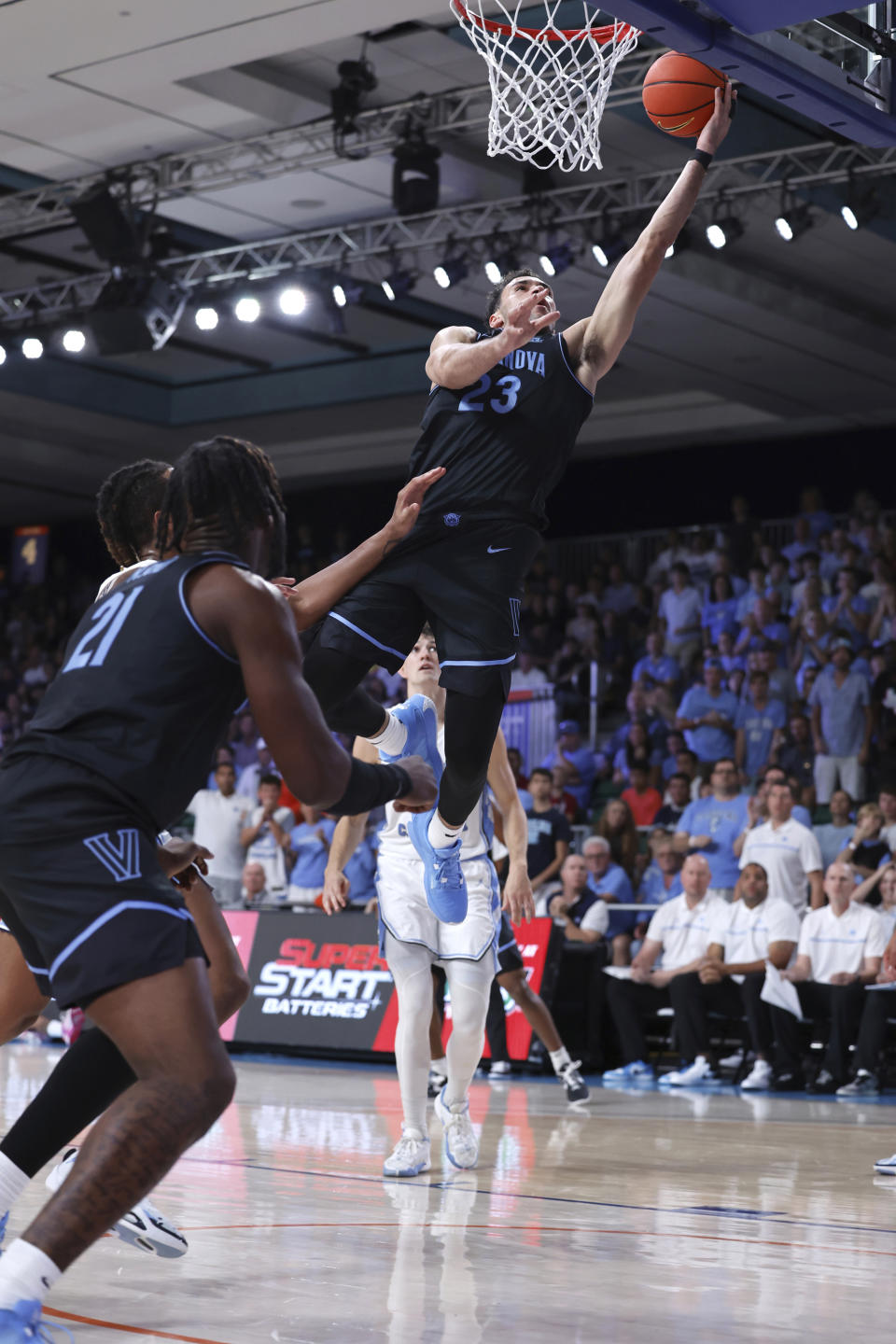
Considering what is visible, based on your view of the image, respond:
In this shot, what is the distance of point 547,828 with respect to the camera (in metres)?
13.4

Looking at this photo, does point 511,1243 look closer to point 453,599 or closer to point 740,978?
point 453,599

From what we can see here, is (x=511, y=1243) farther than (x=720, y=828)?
No

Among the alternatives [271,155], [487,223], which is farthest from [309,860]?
[271,155]

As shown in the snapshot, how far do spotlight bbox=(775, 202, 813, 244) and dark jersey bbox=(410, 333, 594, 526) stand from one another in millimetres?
7797

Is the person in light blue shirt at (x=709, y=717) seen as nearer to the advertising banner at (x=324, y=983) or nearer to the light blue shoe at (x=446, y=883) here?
the advertising banner at (x=324, y=983)

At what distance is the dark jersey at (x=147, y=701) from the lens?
3111 mm

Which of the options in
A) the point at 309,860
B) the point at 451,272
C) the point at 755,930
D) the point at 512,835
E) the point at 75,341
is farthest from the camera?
the point at 75,341

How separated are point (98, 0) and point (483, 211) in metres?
4.40

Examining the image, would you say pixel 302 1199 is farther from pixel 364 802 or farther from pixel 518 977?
pixel 518 977

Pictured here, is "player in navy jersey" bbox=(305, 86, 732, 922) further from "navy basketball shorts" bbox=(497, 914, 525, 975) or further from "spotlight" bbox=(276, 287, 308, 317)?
"spotlight" bbox=(276, 287, 308, 317)

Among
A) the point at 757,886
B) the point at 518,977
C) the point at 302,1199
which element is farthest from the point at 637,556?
the point at 302,1199

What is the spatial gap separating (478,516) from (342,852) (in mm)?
1949

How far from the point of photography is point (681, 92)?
5.76m

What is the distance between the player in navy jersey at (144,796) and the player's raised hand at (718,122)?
291 centimetres
